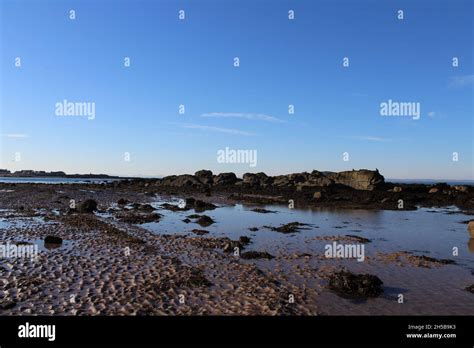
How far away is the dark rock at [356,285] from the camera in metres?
12.5

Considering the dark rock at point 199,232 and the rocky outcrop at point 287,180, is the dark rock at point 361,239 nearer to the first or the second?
the dark rock at point 199,232

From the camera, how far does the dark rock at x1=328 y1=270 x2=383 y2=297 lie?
12508mm

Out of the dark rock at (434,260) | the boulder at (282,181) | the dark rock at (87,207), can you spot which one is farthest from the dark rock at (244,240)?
the boulder at (282,181)

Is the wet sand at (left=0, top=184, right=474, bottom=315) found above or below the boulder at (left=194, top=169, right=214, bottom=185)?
below

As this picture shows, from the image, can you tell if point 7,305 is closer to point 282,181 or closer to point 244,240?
→ point 244,240

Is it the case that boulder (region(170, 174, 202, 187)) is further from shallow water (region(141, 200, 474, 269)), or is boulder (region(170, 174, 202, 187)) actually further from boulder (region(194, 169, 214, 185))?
shallow water (region(141, 200, 474, 269))

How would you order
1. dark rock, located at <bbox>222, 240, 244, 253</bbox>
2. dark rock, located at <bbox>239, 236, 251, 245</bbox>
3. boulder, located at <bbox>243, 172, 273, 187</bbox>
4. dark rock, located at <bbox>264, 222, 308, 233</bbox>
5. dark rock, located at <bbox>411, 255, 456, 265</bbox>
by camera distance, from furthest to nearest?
boulder, located at <bbox>243, 172, 273, 187</bbox> < dark rock, located at <bbox>264, 222, 308, 233</bbox> < dark rock, located at <bbox>239, 236, 251, 245</bbox> < dark rock, located at <bbox>222, 240, 244, 253</bbox> < dark rock, located at <bbox>411, 255, 456, 265</bbox>

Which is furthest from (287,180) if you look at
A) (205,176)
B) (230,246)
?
(230,246)

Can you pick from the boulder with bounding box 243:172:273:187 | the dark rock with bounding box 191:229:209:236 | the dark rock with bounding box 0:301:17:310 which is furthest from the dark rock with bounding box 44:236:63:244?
the boulder with bounding box 243:172:273:187

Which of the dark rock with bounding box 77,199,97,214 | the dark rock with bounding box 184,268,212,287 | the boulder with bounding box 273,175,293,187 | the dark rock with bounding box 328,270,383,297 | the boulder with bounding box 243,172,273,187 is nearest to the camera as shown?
the dark rock with bounding box 328,270,383,297

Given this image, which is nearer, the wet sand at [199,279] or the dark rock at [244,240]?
the wet sand at [199,279]

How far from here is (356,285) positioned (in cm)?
1275
